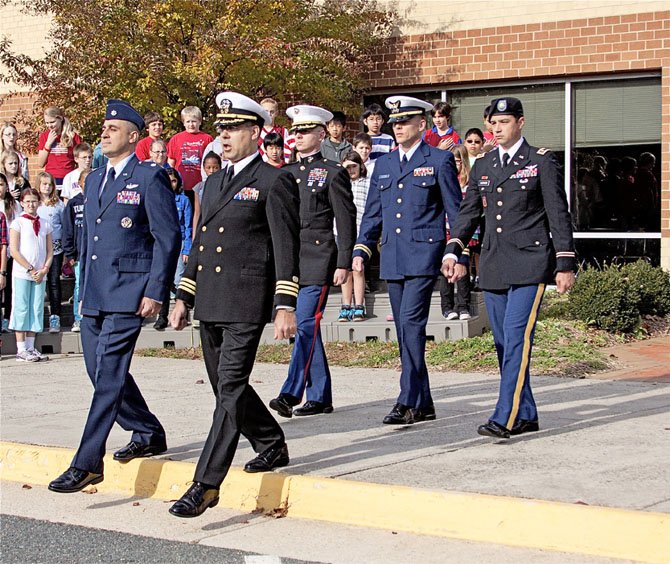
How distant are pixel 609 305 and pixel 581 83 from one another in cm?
513

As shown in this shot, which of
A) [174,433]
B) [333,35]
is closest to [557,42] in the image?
[333,35]

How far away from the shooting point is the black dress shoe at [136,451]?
7262 mm

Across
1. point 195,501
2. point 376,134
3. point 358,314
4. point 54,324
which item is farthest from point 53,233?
point 195,501

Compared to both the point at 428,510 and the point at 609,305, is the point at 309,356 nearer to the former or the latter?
the point at 428,510

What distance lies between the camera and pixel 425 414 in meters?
8.60

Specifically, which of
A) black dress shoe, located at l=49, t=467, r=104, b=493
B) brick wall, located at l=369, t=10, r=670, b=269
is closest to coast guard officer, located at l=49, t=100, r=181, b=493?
black dress shoe, located at l=49, t=467, r=104, b=493

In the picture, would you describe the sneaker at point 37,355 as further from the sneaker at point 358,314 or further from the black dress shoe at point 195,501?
the black dress shoe at point 195,501

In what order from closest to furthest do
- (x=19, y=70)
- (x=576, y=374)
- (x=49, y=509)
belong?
1. (x=49, y=509)
2. (x=576, y=374)
3. (x=19, y=70)

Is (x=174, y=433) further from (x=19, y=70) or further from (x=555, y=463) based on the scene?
(x=19, y=70)

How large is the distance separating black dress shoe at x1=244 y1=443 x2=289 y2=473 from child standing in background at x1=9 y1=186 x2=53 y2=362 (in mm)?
6957

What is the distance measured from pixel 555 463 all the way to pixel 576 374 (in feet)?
13.3

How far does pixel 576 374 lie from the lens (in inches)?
430

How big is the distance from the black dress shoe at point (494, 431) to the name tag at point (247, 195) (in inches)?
91.8

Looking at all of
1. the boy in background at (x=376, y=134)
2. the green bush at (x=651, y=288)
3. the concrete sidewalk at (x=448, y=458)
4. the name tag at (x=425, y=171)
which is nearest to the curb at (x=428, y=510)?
the concrete sidewalk at (x=448, y=458)
